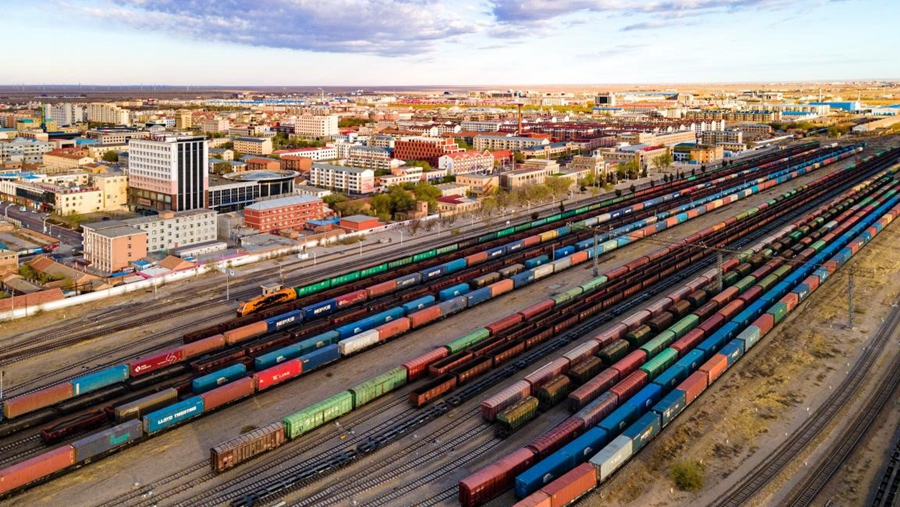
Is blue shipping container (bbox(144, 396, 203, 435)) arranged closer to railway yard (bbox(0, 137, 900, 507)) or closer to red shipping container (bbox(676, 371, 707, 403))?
railway yard (bbox(0, 137, 900, 507))

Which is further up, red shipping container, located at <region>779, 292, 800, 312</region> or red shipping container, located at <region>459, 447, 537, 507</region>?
red shipping container, located at <region>779, 292, 800, 312</region>

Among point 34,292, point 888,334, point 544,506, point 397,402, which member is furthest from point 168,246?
point 888,334

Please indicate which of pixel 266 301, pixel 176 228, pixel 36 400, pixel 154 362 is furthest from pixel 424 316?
pixel 176 228

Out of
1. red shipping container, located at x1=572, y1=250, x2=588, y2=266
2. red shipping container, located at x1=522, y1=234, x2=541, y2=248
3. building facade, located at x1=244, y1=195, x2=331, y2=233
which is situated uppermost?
building facade, located at x1=244, y1=195, x2=331, y2=233

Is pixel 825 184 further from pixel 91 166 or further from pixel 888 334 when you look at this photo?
pixel 91 166

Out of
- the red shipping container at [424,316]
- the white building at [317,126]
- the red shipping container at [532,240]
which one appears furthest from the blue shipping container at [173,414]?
the white building at [317,126]

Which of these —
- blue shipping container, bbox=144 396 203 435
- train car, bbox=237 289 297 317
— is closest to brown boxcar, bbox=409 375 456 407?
blue shipping container, bbox=144 396 203 435

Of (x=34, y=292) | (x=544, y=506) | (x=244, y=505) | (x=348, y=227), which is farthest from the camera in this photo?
(x=348, y=227)

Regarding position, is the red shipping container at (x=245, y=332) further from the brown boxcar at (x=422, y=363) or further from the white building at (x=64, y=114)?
the white building at (x=64, y=114)
